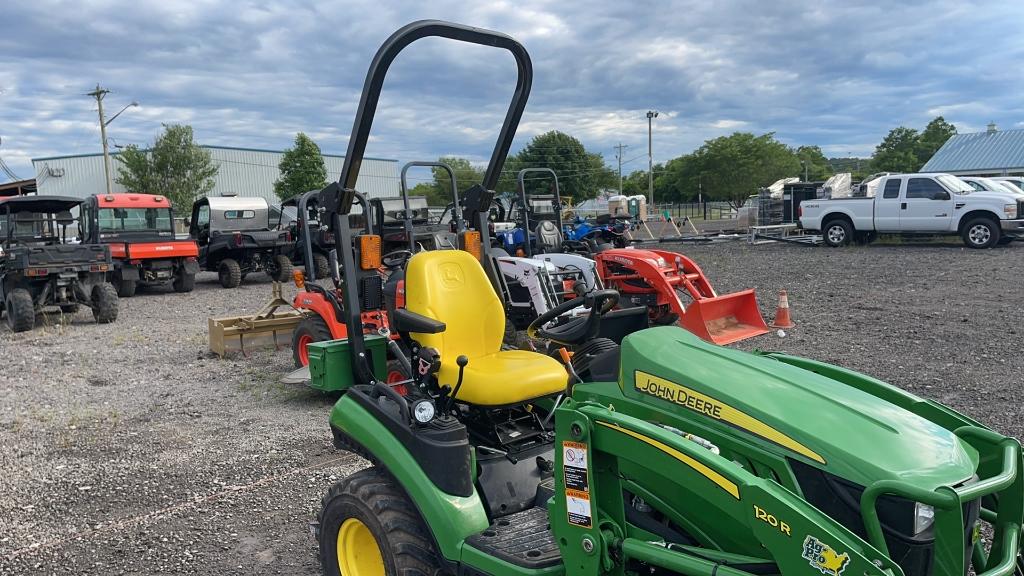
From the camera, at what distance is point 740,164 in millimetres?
54781

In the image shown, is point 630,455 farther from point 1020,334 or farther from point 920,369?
point 1020,334

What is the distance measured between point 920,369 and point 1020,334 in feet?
7.66

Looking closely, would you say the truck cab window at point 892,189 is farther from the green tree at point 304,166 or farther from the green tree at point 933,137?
the green tree at point 933,137

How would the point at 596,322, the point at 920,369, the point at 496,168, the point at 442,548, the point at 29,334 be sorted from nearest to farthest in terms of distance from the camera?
the point at 442,548, the point at 596,322, the point at 496,168, the point at 920,369, the point at 29,334

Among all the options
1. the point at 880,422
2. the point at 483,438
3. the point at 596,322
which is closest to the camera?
the point at 880,422

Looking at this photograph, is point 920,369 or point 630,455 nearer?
point 630,455

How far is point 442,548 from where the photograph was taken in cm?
258

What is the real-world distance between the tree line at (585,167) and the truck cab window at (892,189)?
917 cm

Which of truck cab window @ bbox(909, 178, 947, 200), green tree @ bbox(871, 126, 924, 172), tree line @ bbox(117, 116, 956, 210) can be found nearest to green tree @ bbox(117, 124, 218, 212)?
tree line @ bbox(117, 116, 956, 210)

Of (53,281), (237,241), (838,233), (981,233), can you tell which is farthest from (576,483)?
(838,233)

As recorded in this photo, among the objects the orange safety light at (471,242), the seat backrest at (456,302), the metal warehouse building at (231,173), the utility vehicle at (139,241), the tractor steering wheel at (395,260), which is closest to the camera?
the seat backrest at (456,302)

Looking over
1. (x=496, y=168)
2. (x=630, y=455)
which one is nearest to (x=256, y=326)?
(x=496, y=168)

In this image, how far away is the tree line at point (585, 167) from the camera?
36.2 meters

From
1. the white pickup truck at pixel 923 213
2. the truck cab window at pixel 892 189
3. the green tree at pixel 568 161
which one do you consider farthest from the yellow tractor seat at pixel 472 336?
the green tree at pixel 568 161
